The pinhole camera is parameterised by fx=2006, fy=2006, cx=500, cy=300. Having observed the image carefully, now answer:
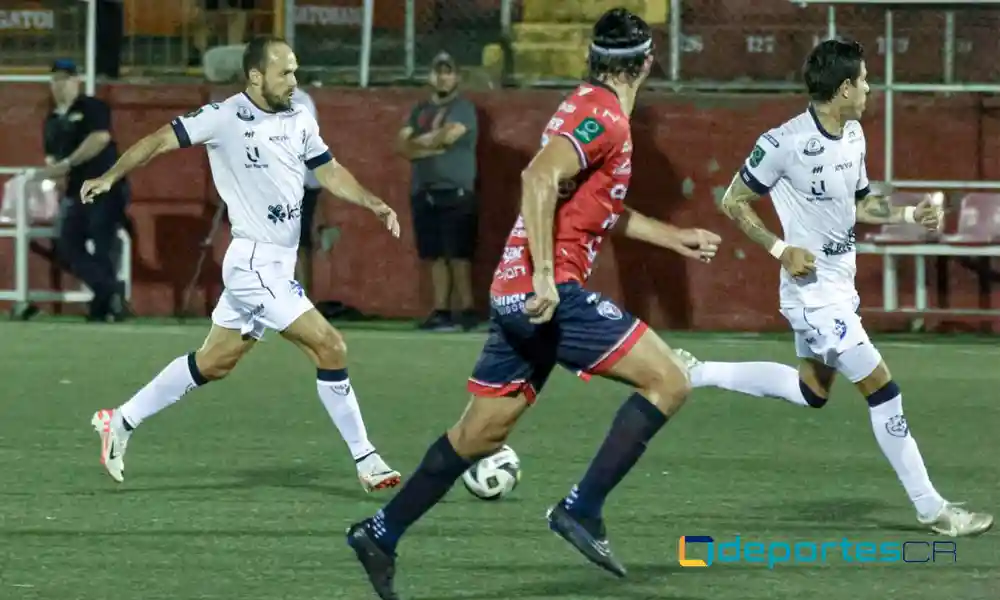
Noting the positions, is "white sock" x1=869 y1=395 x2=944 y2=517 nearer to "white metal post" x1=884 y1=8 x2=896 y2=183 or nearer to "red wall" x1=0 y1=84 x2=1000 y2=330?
"white metal post" x1=884 y1=8 x2=896 y2=183

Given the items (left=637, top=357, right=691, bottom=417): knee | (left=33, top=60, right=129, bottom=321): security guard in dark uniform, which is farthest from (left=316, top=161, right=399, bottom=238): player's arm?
(left=33, top=60, right=129, bottom=321): security guard in dark uniform

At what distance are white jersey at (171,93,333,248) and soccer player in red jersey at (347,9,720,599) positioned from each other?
9.18ft

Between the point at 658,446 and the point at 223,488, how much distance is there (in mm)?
2469

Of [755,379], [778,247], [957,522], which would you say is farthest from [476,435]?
[755,379]

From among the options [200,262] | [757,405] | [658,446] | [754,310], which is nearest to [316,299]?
[200,262]

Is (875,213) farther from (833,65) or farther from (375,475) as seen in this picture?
(375,475)

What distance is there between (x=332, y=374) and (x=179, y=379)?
29.7 inches

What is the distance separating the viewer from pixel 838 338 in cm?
821

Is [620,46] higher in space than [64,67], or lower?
lower

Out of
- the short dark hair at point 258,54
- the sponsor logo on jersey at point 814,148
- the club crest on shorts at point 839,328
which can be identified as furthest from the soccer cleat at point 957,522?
the short dark hair at point 258,54

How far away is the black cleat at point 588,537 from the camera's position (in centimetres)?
675

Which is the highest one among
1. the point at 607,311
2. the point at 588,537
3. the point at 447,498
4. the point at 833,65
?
the point at 833,65

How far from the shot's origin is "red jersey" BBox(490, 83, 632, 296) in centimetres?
663

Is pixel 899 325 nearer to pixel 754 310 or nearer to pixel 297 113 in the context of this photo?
pixel 754 310
